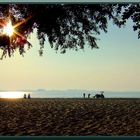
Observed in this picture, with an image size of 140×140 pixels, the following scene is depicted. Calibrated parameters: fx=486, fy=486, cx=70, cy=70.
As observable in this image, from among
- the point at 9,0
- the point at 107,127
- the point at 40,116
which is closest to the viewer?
the point at 9,0

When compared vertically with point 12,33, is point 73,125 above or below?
below

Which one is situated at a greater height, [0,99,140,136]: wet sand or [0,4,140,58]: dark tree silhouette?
[0,4,140,58]: dark tree silhouette

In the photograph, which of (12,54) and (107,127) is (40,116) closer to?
(107,127)

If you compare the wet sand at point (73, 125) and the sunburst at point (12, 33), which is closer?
the sunburst at point (12, 33)

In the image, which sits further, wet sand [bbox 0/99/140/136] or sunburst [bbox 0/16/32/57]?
wet sand [bbox 0/99/140/136]

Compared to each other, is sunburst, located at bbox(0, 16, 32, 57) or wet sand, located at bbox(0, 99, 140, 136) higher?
sunburst, located at bbox(0, 16, 32, 57)

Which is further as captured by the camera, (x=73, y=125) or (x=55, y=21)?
(x=73, y=125)

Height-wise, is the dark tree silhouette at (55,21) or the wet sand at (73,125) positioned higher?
the dark tree silhouette at (55,21)

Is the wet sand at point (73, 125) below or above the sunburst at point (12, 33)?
below

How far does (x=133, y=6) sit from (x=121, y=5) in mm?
432

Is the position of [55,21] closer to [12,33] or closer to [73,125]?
[12,33]

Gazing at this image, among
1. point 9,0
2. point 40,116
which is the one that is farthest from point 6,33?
point 40,116

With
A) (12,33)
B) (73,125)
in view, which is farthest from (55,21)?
(73,125)

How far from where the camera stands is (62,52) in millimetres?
19047
